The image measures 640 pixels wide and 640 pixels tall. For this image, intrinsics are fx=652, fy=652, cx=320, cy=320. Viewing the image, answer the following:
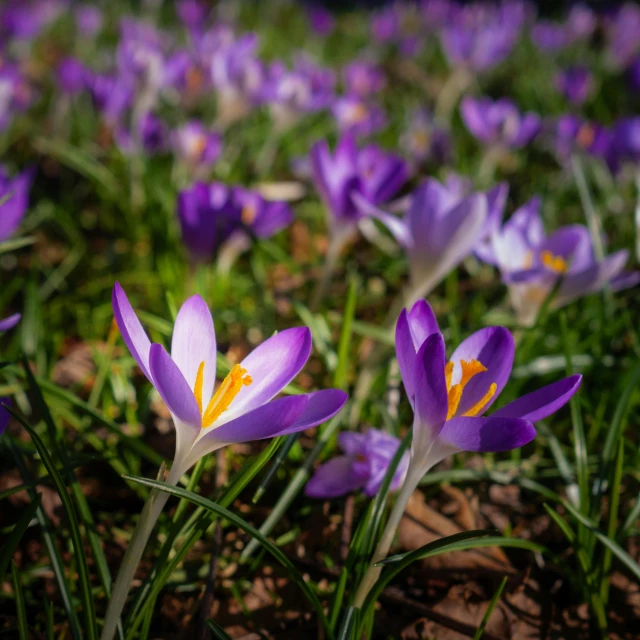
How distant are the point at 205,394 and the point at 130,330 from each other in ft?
0.46

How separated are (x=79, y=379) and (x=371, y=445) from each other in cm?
80

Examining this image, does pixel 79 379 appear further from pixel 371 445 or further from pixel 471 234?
pixel 471 234

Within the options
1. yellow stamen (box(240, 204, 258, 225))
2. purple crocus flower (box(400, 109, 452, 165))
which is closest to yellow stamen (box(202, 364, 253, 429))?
yellow stamen (box(240, 204, 258, 225))

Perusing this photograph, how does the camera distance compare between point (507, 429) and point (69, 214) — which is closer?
point (507, 429)

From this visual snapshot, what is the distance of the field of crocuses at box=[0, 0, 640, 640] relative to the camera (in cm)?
76

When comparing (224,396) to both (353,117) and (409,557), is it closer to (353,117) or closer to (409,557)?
(409,557)

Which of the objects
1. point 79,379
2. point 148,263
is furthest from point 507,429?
point 148,263

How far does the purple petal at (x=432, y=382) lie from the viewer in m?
0.67

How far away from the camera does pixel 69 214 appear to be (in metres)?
2.14

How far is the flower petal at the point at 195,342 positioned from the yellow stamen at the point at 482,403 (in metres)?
0.31

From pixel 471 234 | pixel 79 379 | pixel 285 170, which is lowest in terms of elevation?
pixel 79 379

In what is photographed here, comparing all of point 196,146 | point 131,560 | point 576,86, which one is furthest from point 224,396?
point 576,86

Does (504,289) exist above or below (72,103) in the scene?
below

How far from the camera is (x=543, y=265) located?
1330 mm
